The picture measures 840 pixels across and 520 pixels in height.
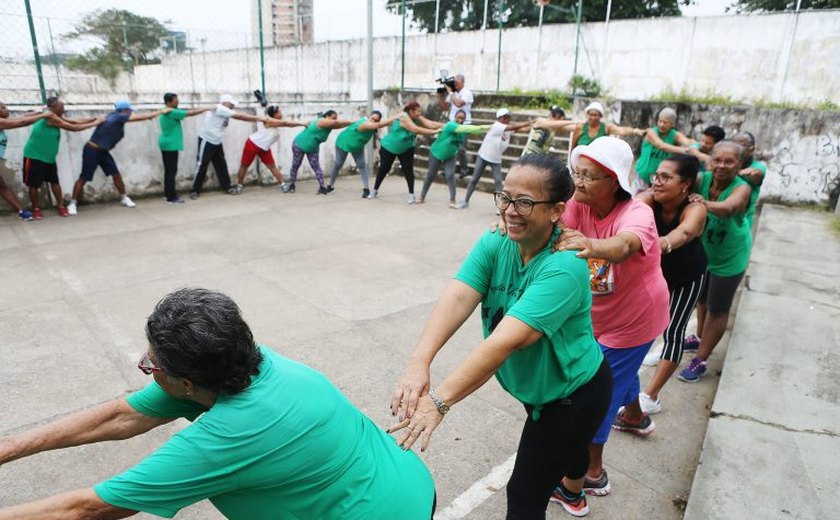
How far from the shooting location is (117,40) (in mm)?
12820

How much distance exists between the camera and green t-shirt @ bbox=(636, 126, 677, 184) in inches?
277

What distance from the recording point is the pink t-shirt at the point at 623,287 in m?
2.34

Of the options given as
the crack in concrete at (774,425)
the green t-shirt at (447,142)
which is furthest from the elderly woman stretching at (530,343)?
the green t-shirt at (447,142)

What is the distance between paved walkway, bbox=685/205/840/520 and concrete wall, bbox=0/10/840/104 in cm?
936

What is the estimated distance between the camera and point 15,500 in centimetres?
256

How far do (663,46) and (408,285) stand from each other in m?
12.5

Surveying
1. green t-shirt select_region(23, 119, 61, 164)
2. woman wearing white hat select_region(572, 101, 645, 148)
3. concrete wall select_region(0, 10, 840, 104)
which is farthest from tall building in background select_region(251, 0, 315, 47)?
woman wearing white hat select_region(572, 101, 645, 148)

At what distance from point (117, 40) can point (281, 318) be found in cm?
1142

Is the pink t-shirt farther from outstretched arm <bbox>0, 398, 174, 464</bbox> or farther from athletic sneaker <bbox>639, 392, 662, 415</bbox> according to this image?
outstretched arm <bbox>0, 398, 174, 464</bbox>

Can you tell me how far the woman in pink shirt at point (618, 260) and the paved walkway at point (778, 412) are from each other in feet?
2.05

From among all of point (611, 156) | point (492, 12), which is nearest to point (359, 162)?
point (611, 156)

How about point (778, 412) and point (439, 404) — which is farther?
point (778, 412)

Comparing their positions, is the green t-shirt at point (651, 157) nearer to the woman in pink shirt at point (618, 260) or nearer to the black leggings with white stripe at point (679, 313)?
the black leggings with white stripe at point (679, 313)

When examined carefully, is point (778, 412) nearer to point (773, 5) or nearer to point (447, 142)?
point (447, 142)
